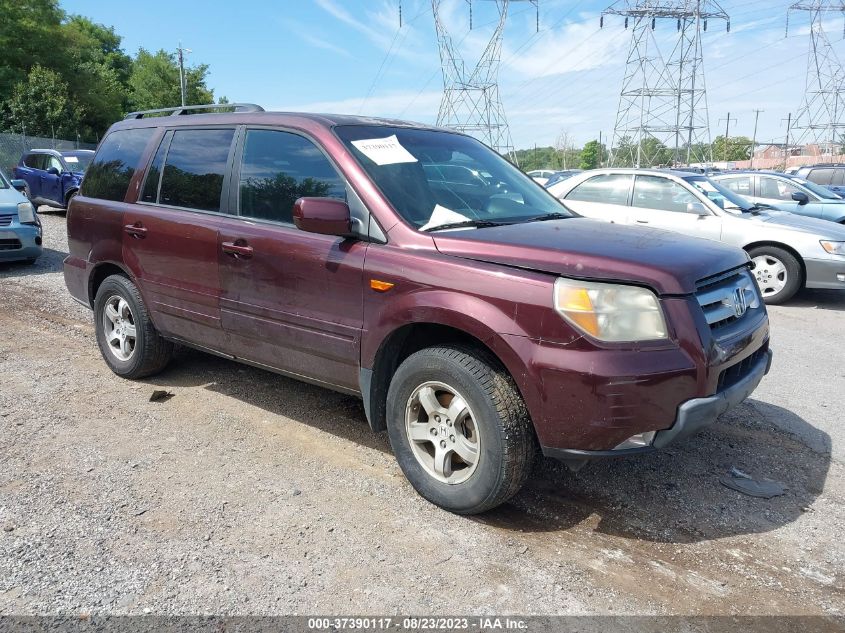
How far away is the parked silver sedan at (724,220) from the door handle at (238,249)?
5983mm

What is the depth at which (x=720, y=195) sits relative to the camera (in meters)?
9.24

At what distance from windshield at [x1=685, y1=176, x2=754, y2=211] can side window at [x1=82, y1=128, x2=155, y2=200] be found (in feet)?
23.3

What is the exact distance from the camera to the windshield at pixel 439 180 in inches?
141

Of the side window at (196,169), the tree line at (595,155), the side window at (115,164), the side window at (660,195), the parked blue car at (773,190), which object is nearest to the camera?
the side window at (196,169)

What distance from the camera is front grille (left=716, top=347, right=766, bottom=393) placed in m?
3.01

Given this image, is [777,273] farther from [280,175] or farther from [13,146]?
[13,146]

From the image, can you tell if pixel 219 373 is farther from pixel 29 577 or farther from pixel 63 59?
pixel 63 59

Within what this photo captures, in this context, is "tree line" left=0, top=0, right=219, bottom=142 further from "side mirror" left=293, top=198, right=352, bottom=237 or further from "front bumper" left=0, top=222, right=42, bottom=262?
"side mirror" left=293, top=198, right=352, bottom=237

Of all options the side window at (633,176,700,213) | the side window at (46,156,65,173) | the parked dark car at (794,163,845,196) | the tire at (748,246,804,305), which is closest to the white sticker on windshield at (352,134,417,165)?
the side window at (633,176,700,213)

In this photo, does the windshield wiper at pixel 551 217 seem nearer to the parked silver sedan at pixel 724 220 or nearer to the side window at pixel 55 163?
the parked silver sedan at pixel 724 220

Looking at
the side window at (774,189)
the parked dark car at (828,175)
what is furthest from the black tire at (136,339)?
Result: the parked dark car at (828,175)

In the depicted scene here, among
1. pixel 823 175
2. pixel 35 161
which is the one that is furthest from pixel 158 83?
pixel 823 175

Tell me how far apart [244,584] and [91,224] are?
11.5 feet

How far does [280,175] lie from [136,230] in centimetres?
140
